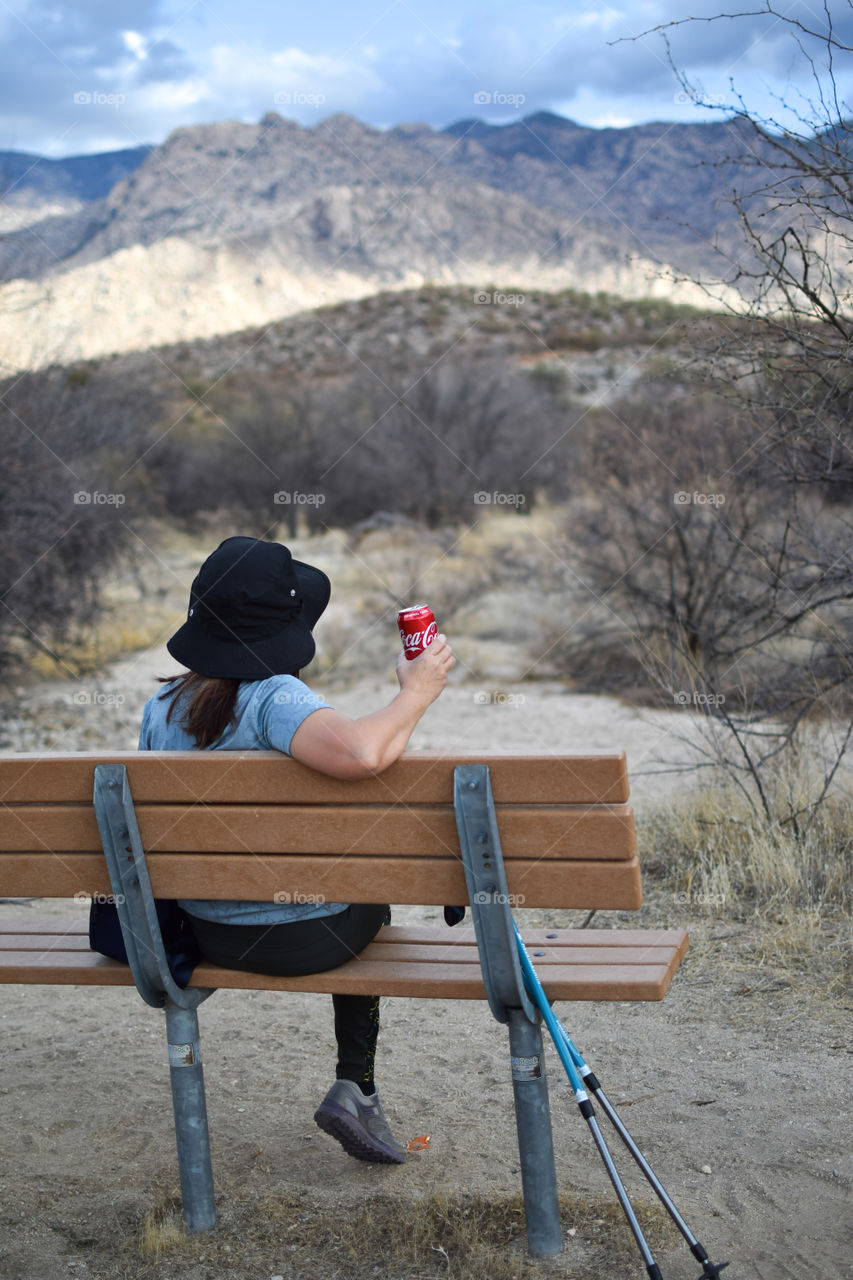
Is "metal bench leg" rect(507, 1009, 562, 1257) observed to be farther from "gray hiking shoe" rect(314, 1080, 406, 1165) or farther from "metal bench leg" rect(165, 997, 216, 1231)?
"metal bench leg" rect(165, 997, 216, 1231)

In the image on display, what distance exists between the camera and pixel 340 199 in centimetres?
7919

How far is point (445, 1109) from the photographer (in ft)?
9.98

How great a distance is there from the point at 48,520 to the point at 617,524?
473 centimetres

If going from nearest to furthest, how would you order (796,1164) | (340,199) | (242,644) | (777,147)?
(242,644)
(796,1164)
(777,147)
(340,199)

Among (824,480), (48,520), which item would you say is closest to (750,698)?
(824,480)

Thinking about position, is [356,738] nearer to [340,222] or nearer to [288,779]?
[288,779]

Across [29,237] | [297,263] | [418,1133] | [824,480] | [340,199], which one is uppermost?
[340,199]

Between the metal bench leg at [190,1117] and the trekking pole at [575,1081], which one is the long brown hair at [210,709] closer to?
the metal bench leg at [190,1117]

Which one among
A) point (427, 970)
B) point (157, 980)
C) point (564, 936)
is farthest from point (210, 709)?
point (564, 936)

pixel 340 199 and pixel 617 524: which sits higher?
pixel 340 199

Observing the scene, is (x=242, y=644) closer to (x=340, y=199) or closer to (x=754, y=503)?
(x=754, y=503)

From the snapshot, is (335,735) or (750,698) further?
(750,698)

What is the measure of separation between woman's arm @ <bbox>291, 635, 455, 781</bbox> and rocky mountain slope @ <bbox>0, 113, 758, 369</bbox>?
1654 inches

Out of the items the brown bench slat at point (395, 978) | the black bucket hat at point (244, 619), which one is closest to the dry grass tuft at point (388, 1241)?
the brown bench slat at point (395, 978)
